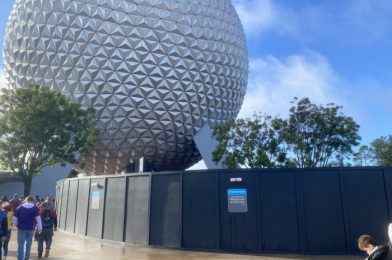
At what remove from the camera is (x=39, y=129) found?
78.1ft

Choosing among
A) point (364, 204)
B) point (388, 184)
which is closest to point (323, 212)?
Result: point (364, 204)

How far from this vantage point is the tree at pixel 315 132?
21.6 metres

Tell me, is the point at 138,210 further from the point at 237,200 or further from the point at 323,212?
the point at 323,212

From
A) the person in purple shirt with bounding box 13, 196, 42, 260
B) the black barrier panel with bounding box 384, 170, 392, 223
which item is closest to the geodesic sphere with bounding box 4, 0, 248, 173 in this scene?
the person in purple shirt with bounding box 13, 196, 42, 260

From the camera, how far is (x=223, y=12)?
3114cm

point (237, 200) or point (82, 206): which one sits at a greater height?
point (237, 200)

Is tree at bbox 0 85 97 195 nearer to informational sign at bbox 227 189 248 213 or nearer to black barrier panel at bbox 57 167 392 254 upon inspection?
black barrier panel at bbox 57 167 392 254

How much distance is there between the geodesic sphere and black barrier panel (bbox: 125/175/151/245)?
14.8m

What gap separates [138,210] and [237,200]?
11.8 feet

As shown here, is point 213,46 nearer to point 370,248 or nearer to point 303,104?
point 303,104

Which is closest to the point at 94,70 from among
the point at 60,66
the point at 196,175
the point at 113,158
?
the point at 60,66

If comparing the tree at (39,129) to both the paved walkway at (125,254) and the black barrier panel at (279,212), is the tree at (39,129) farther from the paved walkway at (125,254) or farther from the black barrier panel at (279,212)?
the black barrier panel at (279,212)

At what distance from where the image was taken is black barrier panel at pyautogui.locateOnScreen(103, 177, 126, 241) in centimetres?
1263

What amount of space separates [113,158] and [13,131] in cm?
850
